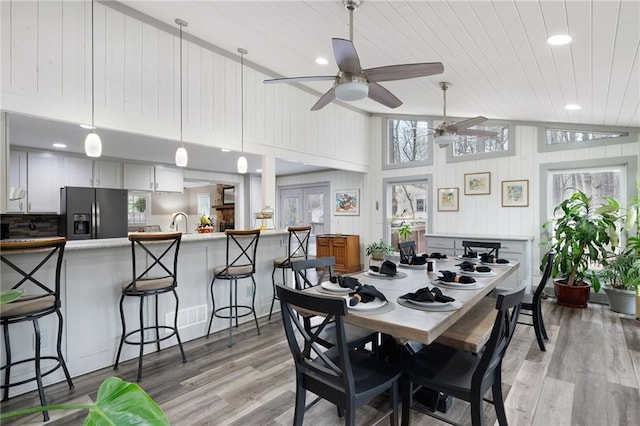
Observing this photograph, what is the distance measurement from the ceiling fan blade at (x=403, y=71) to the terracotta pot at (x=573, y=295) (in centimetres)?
374

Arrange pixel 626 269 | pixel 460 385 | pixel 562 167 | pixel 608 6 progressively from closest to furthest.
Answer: pixel 460 385 < pixel 608 6 < pixel 626 269 < pixel 562 167

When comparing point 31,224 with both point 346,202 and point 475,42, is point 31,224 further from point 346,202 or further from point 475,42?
point 475,42

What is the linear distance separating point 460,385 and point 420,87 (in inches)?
138

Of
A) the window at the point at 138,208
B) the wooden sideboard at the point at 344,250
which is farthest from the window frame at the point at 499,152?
the window at the point at 138,208

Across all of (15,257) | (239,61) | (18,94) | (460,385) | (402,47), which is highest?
(239,61)

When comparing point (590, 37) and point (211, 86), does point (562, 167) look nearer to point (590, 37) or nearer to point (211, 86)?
point (590, 37)

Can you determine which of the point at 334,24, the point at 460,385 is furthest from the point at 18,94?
the point at 460,385

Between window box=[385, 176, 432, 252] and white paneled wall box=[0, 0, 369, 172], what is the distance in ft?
7.84

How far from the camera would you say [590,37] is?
2111 millimetres

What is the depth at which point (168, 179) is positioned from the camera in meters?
6.50

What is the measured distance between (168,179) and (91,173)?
51.0 inches

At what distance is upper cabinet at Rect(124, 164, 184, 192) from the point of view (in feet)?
19.5

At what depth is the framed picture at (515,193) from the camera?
5.11 metres

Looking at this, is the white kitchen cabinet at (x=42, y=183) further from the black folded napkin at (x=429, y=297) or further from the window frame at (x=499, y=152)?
the window frame at (x=499, y=152)
